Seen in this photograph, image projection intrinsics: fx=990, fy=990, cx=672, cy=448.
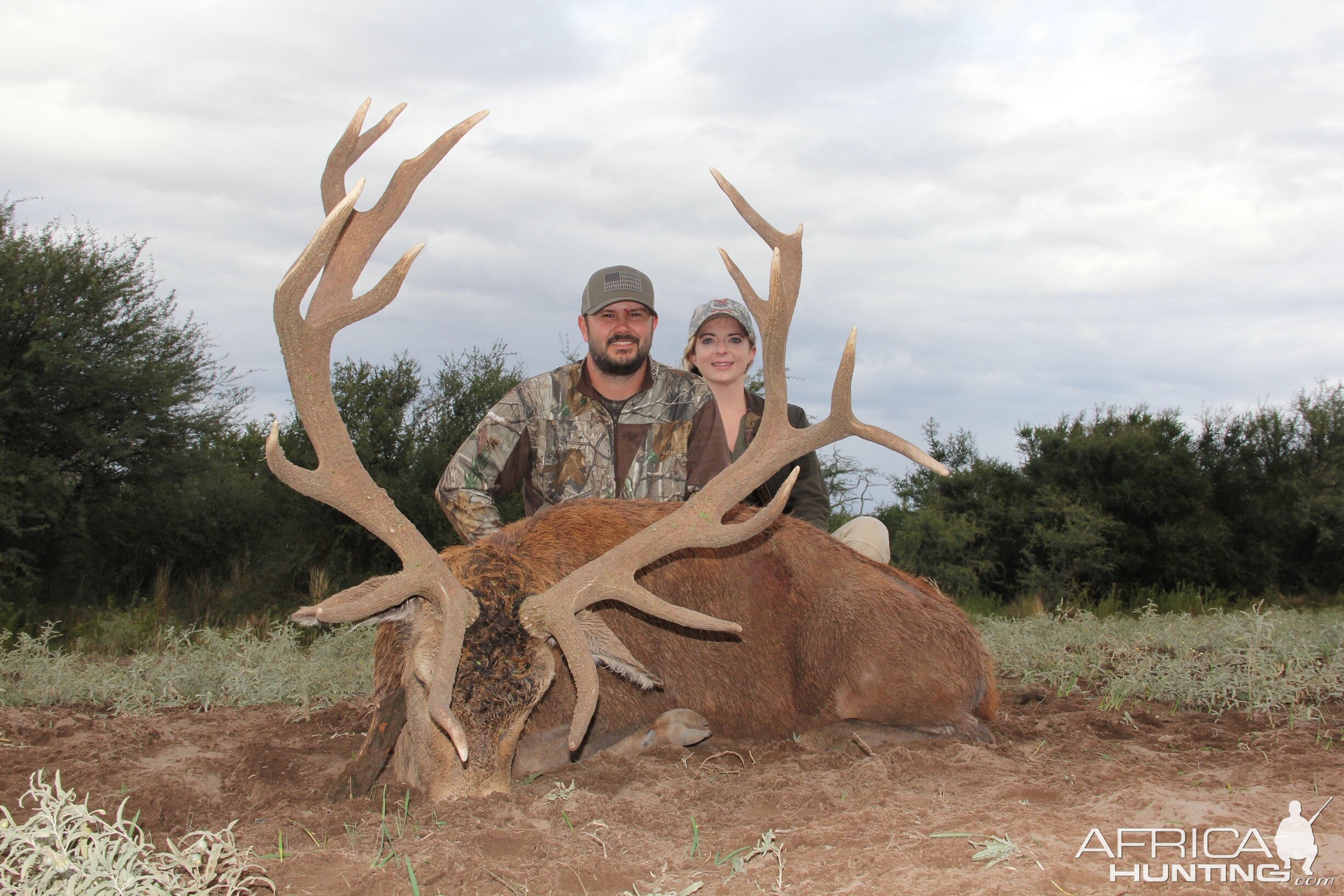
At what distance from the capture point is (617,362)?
6.22m

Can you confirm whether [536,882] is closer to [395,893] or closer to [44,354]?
[395,893]

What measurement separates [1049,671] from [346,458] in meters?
4.79

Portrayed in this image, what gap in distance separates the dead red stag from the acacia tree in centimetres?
987

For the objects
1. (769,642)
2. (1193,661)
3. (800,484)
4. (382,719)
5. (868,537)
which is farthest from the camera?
(800,484)

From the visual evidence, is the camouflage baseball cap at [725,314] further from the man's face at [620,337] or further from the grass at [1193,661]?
the grass at [1193,661]

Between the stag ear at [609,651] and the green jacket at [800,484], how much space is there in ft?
9.25

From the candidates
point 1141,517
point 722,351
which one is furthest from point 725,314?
point 1141,517

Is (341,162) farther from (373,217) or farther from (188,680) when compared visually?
(188,680)

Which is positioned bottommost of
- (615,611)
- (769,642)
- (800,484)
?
(769,642)

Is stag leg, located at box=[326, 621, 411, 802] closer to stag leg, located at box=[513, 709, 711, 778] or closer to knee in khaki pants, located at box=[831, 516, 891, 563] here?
stag leg, located at box=[513, 709, 711, 778]

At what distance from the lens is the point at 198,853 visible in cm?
259

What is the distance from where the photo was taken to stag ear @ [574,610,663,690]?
13.1ft

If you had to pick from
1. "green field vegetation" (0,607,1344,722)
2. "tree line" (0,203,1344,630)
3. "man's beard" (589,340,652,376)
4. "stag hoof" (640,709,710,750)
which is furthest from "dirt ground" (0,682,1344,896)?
"tree line" (0,203,1344,630)

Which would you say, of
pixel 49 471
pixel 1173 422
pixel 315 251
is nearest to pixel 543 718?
pixel 315 251
